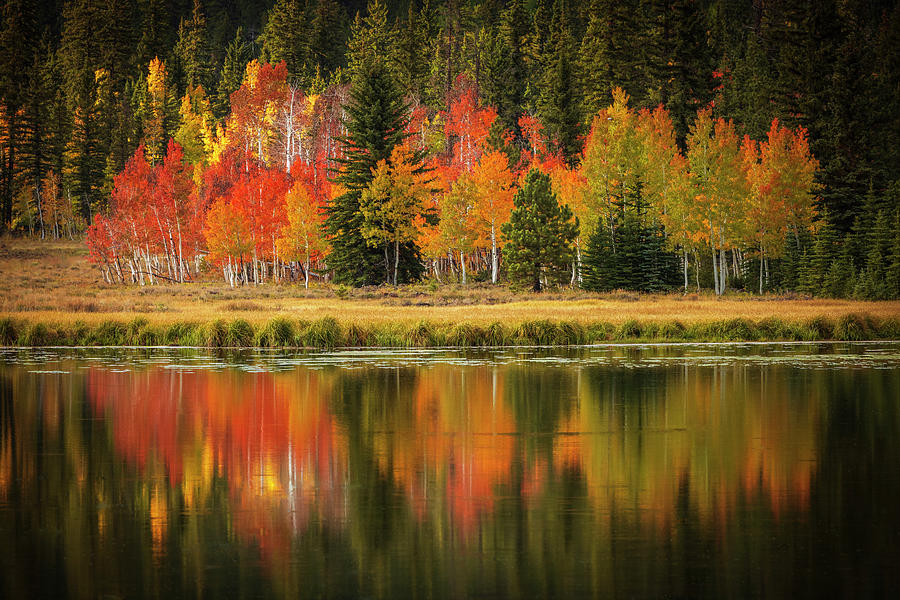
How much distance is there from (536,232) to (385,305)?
12.8 metres

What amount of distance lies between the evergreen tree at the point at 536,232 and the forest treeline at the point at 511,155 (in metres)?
0.14

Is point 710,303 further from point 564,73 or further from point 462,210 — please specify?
point 564,73

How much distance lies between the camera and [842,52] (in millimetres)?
66688

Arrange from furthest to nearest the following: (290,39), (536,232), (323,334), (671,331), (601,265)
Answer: (290,39)
(601,265)
(536,232)
(671,331)
(323,334)

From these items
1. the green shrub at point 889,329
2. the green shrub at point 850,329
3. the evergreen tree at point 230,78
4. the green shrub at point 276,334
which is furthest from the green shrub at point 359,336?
the evergreen tree at point 230,78

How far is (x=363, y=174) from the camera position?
6750cm

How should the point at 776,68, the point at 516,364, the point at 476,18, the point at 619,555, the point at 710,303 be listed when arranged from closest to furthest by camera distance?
the point at 619,555
the point at 516,364
the point at 710,303
the point at 776,68
the point at 476,18

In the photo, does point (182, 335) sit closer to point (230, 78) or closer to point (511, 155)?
point (511, 155)

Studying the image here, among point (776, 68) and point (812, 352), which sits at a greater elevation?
point (776, 68)

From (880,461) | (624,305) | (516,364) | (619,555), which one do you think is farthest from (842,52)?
(619,555)

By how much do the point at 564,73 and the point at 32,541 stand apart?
78.2 meters

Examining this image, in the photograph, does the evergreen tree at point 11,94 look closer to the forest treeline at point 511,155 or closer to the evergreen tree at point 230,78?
the forest treeline at point 511,155

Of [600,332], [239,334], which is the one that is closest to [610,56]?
[600,332]

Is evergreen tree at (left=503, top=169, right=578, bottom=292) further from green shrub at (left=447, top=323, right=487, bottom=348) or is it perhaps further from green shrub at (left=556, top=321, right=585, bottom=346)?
green shrub at (left=447, top=323, right=487, bottom=348)
